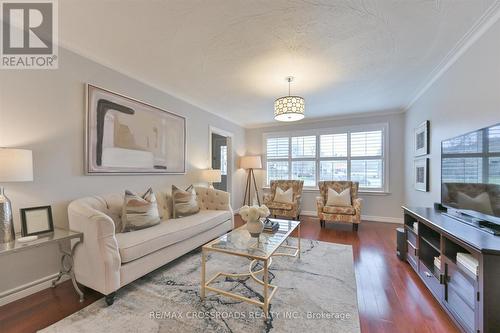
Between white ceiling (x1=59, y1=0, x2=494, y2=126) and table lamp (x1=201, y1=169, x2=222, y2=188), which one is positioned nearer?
white ceiling (x1=59, y1=0, x2=494, y2=126)

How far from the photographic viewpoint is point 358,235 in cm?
369

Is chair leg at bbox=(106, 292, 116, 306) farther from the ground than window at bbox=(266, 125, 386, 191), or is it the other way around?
window at bbox=(266, 125, 386, 191)

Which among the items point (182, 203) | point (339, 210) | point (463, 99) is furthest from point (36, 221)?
point (463, 99)

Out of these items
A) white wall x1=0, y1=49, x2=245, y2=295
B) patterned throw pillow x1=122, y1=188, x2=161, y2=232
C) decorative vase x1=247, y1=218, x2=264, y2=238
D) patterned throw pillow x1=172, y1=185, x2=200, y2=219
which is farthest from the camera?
patterned throw pillow x1=172, y1=185, x2=200, y2=219

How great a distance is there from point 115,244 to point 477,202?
312cm

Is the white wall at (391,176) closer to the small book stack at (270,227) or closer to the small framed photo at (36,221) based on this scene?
the small book stack at (270,227)

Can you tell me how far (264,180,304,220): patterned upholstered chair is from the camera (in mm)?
4449

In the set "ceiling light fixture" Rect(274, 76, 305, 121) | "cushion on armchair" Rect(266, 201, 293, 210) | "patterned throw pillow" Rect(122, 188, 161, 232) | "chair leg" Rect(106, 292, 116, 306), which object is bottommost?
"chair leg" Rect(106, 292, 116, 306)

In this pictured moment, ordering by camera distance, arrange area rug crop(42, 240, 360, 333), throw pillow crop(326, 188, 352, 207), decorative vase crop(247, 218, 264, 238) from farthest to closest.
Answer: throw pillow crop(326, 188, 352, 207) → decorative vase crop(247, 218, 264, 238) → area rug crop(42, 240, 360, 333)

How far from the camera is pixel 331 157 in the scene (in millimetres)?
5141

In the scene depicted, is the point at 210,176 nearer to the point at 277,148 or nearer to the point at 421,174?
the point at 277,148

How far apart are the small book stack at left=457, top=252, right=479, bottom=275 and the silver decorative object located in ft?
11.0

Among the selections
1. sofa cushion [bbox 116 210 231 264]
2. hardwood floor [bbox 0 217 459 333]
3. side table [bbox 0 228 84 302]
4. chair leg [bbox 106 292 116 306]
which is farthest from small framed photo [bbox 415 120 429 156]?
side table [bbox 0 228 84 302]

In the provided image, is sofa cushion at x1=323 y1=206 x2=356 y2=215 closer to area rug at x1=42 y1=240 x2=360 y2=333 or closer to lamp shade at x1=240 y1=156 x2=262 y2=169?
area rug at x1=42 y1=240 x2=360 y2=333
